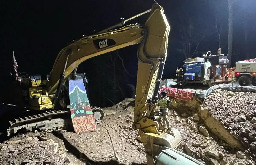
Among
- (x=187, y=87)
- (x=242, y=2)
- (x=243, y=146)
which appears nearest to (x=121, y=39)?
(x=243, y=146)

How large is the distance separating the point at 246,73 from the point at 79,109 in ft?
35.2

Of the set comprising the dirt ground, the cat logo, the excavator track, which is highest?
the cat logo

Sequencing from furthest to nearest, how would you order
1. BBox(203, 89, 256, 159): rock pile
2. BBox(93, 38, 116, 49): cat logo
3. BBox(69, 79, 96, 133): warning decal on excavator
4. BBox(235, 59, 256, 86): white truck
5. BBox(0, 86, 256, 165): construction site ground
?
BBox(235, 59, 256, 86): white truck, BBox(69, 79, 96, 133): warning decal on excavator, BBox(203, 89, 256, 159): rock pile, BBox(93, 38, 116, 49): cat logo, BBox(0, 86, 256, 165): construction site ground

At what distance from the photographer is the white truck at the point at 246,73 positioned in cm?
1445

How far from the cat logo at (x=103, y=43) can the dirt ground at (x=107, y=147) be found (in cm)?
330

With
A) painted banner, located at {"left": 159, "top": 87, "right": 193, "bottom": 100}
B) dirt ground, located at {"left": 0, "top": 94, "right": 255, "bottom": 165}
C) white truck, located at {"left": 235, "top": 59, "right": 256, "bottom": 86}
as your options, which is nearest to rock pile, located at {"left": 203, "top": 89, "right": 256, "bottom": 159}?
dirt ground, located at {"left": 0, "top": 94, "right": 255, "bottom": 165}

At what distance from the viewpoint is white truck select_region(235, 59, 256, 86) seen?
14.4m

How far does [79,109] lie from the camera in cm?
920

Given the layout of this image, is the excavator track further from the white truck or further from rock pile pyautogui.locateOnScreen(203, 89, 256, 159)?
the white truck

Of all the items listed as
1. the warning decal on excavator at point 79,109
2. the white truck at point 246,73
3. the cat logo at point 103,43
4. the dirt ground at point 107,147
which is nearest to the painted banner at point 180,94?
the dirt ground at point 107,147

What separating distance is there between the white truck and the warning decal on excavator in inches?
396

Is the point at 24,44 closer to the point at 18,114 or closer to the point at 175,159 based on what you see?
the point at 18,114

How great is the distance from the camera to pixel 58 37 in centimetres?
2941

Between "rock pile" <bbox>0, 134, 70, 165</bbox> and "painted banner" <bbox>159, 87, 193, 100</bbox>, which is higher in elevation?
"painted banner" <bbox>159, 87, 193, 100</bbox>
